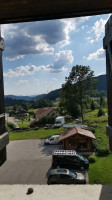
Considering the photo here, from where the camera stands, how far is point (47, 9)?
3.24 metres

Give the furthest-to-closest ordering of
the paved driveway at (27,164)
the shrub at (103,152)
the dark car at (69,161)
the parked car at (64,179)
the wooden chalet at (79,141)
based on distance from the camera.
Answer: the wooden chalet at (79,141)
the shrub at (103,152)
the dark car at (69,161)
the paved driveway at (27,164)
the parked car at (64,179)

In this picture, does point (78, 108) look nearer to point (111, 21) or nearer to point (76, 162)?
point (76, 162)

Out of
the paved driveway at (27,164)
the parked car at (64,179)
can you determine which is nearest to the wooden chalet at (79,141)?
the paved driveway at (27,164)

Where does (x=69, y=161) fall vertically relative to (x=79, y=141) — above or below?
below

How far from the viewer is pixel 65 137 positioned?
2050 centimetres

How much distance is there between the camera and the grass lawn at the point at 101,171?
12752mm

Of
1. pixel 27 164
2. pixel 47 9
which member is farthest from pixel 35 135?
pixel 47 9

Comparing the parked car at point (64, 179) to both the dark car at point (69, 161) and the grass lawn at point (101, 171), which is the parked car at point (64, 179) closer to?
the grass lawn at point (101, 171)

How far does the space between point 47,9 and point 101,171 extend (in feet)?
45.6

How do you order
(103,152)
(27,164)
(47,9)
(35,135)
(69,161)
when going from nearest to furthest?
(47,9) < (69,161) < (27,164) < (103,152) < (35,135)

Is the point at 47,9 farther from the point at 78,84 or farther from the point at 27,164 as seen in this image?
the point at 78,84

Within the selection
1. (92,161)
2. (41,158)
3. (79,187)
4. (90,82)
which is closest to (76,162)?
(92,161)

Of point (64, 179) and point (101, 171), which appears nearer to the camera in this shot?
point (64, 179)

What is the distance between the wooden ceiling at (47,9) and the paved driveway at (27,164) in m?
12.1
